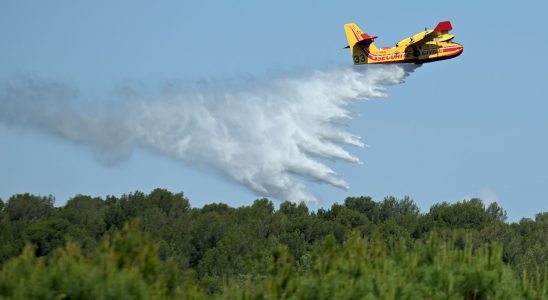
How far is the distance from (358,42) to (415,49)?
10.3ft

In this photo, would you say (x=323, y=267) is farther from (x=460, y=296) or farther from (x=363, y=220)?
(x=363, y=220)

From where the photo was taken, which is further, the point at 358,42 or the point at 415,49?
the point at 358,42

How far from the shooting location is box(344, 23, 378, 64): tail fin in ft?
168

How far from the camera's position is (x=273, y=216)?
295 ft

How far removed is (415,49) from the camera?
49250 mm

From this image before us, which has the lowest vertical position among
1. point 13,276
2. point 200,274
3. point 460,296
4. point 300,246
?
point 13,276

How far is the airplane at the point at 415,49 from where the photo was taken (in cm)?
4912

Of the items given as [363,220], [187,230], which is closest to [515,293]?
[187,230]

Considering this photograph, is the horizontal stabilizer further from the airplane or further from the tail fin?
the tail fin

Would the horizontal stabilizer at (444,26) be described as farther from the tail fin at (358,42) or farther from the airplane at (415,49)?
the tail fin at (358,42)

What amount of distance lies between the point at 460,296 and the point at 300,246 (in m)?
62.2

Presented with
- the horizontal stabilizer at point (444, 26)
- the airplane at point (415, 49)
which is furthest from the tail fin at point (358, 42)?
the horizontal stabilizer at point (444, 26)

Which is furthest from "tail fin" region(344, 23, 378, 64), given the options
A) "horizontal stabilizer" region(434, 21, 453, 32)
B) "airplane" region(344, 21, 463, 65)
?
"horizontal stabilizer" region(434, 21, 453, 32)

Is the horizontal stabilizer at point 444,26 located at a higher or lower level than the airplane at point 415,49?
higher
